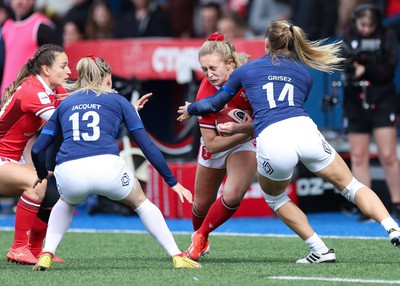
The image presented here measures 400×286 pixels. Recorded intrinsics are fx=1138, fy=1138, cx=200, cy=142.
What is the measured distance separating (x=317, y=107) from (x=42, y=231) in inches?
210

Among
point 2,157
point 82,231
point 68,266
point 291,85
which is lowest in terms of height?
point 82,231

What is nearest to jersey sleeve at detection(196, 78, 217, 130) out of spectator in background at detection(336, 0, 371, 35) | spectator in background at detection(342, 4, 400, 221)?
spectator in background at detection(342, 4, 400, 221)

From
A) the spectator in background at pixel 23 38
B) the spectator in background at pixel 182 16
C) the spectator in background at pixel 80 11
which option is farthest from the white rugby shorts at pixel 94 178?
the spectator in background at pixel 80 11

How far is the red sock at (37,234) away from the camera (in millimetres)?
8641

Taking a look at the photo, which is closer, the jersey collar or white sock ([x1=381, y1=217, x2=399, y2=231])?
white sock ([x1=381, y1=217, x2=399, y2=231])

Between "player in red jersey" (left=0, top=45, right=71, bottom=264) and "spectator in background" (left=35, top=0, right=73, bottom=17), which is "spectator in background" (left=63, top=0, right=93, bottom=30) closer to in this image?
"spectator in background" (left=35, top=0, right=73, bottom=17)

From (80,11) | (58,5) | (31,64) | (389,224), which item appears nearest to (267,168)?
(389,224)

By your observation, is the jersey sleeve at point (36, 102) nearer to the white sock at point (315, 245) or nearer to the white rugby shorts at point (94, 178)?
the white rugby shorts at point (94, 178)

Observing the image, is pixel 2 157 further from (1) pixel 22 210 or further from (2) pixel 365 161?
(2) pixel 365 161

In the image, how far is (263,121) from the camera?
25.9 feet

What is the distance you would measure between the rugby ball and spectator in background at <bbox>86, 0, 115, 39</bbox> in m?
6.79

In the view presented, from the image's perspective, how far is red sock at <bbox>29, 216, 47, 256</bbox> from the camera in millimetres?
8641

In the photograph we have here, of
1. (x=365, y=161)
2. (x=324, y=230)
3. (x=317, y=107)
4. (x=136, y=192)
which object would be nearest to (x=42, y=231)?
(x=136, y=192)

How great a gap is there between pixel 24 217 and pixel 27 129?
669 millimetres
